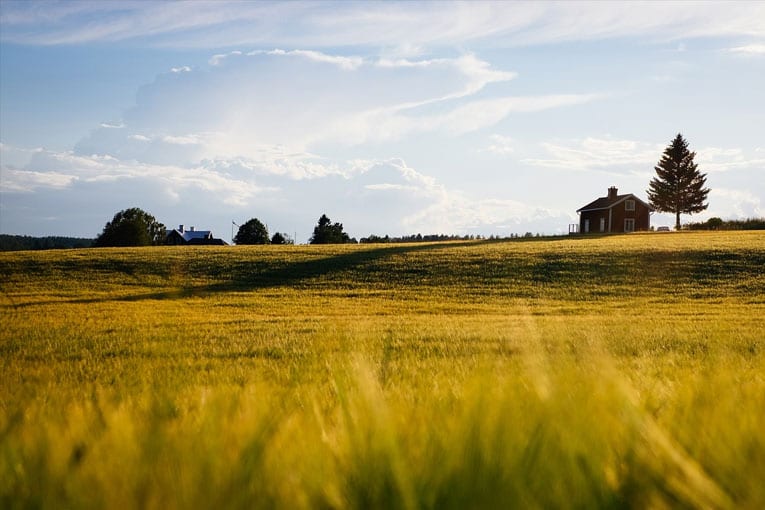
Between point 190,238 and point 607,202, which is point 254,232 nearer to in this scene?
point 190,238

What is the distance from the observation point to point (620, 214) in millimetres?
84812

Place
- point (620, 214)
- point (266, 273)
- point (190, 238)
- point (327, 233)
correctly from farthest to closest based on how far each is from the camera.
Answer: point (190, 238) → point (327, 233) → point (620, 214) → point (266, 273)

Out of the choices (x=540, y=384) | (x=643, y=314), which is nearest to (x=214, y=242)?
(x=643, y=314)

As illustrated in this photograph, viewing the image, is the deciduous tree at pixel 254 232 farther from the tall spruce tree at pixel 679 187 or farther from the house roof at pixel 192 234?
the tall spruce tree at pixel 679 187

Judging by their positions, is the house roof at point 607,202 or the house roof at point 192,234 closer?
Answer: the house roof at point 607,202

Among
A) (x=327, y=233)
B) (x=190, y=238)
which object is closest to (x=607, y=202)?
(x=327, y=233)

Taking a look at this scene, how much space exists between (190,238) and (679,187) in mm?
92565

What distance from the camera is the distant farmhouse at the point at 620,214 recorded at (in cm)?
8469

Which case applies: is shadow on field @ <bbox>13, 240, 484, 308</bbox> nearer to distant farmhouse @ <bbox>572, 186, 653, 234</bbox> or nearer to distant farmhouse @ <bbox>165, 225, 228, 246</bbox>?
distant farmhouse @ <bbox>572, 186, 653, 234</bbox>

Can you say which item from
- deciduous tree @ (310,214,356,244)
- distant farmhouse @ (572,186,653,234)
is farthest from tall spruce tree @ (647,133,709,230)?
deciduous tree @ (310,214,356,244)

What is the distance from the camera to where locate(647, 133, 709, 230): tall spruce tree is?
3821 inches

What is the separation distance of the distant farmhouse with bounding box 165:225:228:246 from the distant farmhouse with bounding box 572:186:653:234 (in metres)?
73.8

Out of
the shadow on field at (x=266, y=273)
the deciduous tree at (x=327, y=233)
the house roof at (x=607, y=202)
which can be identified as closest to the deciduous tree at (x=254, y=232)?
the deciduous tree at (x=327, y=233)

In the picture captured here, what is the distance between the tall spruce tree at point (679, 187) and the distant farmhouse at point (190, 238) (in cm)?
8239
